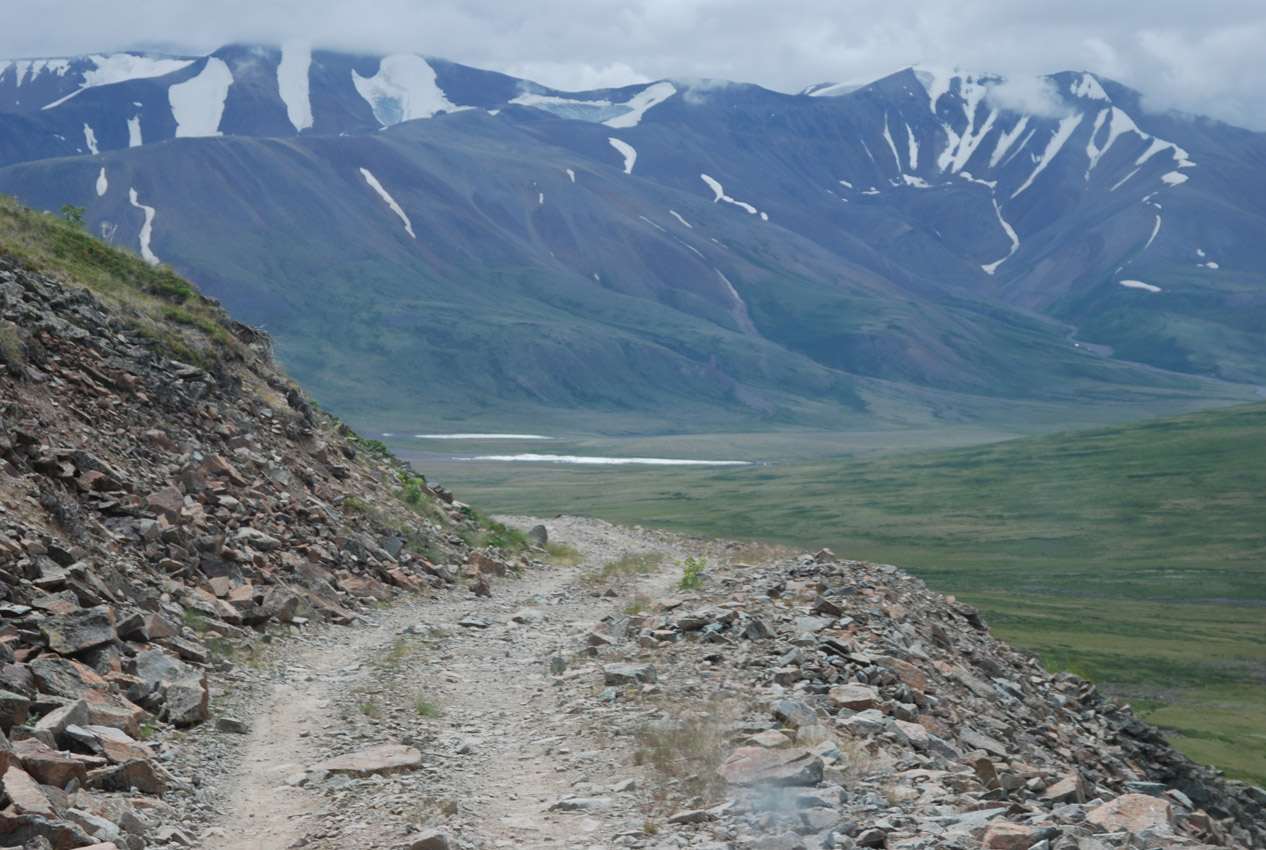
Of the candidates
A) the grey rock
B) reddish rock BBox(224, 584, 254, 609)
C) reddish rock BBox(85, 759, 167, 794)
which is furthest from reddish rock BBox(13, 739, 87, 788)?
reddish rock BBox(224, 584, 254, 609)

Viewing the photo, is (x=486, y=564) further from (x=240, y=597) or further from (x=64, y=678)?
(x=64, y=678)

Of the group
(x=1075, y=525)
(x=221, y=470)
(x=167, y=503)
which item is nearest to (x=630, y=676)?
(x=167, y=503)

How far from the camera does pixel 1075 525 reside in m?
131

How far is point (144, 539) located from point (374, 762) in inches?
350

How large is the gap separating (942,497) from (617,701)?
5482 inches

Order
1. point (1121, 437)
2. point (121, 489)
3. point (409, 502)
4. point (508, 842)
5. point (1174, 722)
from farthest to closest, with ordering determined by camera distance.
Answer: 1. point (1121, 437)
2. point (1174, 722)
3. point (409, 502)
4. point (121, 489)
5. point (508, 842)

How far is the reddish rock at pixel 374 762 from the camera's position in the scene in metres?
12.7

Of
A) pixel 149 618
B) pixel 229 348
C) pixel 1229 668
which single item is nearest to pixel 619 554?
pixel 229 348

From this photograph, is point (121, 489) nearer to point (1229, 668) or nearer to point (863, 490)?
point (1229, 668)

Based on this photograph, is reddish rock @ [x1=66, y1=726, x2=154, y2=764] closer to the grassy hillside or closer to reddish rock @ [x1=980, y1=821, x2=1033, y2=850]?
reddish rock @ [x1=980, y1=821, x2=1033, y2=850]

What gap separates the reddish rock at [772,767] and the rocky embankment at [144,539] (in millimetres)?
5729

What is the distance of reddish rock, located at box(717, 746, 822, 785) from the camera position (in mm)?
12211

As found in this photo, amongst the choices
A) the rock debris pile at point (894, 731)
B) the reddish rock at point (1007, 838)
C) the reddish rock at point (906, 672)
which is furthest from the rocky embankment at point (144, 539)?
the reddish rock at point (906, 672)

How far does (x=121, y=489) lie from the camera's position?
2058 centimetres
